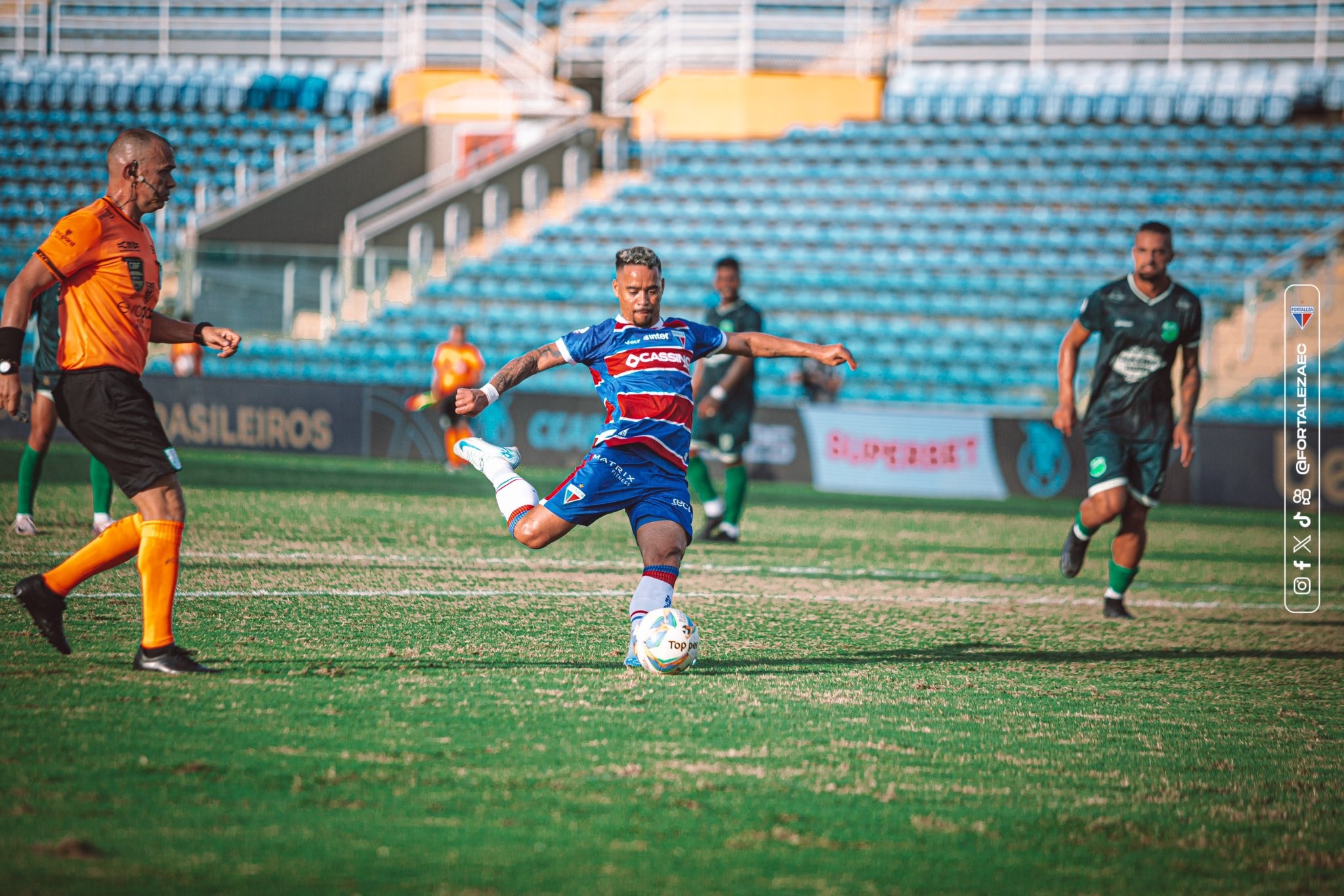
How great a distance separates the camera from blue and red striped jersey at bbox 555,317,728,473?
19.8 feet

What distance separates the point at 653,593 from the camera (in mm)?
5871

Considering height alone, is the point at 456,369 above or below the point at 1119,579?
above

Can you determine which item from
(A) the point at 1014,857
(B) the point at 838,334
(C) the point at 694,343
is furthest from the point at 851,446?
(A) the point at 1014,857

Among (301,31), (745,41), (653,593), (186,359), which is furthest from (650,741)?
(301,31)

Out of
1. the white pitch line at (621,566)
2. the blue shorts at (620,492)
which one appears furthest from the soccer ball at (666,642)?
the white pitch line at (621,566)

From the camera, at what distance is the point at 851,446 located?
759 inches

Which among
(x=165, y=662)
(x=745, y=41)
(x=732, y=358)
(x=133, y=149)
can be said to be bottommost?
(x=165, y=662)

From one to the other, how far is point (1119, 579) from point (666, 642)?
153 inches

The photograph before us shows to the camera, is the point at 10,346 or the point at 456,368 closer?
the point at 10,346

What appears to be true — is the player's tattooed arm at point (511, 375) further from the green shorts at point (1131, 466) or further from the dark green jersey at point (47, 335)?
the dark green jersey at point (47, 335)

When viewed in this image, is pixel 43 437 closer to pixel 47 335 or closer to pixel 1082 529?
pixel 47 335

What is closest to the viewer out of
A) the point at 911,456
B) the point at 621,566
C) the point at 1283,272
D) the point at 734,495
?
the point at 621,566

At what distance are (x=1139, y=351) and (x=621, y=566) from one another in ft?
12.3

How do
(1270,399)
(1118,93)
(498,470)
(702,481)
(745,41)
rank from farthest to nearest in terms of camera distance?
(745,41) < (1118,93) < (1270,399) < (702,481) < (498,470)
